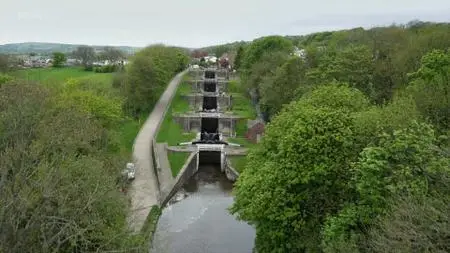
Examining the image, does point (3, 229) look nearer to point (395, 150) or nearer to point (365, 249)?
point (365, 249)

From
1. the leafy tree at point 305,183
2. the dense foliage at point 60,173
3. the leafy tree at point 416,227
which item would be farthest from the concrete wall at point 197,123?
the leafy tree at point 416,227

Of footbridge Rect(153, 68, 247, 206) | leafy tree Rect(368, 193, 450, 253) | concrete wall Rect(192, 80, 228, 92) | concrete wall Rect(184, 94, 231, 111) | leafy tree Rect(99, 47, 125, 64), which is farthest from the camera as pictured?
leafy tree Rect(99, 47, 125, 64)

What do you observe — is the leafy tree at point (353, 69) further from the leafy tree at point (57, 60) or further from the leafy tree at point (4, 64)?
the leafy tree at point (57, 60)

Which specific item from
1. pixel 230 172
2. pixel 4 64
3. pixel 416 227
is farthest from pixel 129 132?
pixel 416 227

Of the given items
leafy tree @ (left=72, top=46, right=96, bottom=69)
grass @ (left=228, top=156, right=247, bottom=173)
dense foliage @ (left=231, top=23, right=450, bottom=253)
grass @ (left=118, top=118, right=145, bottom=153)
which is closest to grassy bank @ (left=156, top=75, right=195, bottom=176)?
grass @ (left=118, top=118, right=145, bottom=153)

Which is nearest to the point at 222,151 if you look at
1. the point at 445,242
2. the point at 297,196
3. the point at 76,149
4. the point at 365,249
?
the point at 76,149

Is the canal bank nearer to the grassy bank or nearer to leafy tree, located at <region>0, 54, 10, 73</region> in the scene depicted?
the grassy bank

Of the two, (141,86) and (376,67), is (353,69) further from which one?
(141,86)
